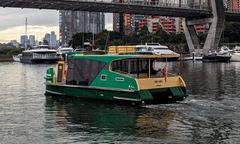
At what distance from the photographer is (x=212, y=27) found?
12044 centimetres

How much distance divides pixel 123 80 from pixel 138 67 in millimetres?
1865

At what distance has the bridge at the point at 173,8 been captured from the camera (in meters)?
99.4

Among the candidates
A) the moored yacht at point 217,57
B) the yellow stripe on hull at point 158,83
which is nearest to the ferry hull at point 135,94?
the yellow stripe on hull at point 158,83

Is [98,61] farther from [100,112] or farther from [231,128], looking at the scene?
[231,128]

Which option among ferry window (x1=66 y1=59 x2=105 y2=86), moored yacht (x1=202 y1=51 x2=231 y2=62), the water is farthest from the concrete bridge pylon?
the water

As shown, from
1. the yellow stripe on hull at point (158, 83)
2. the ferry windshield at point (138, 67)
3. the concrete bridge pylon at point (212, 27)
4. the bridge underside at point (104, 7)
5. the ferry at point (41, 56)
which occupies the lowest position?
the ferry at point (41, 56)

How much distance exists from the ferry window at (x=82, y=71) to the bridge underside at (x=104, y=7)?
6275 centimetres

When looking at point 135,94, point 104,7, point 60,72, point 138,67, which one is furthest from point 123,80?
point 104,7

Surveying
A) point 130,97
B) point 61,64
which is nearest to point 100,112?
point 130,97

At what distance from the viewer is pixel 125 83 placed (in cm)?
2783

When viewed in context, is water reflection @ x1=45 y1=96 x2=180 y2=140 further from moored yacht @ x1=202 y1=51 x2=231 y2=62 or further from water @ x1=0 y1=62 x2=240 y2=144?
moored yacht @ x1=202 y1=51 x2=231 y2=62

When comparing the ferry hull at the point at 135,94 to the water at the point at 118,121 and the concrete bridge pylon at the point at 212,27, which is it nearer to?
the water at the point at 118,121

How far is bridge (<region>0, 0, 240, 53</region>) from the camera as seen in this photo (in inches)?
3912

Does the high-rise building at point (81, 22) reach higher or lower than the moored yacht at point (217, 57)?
higher
